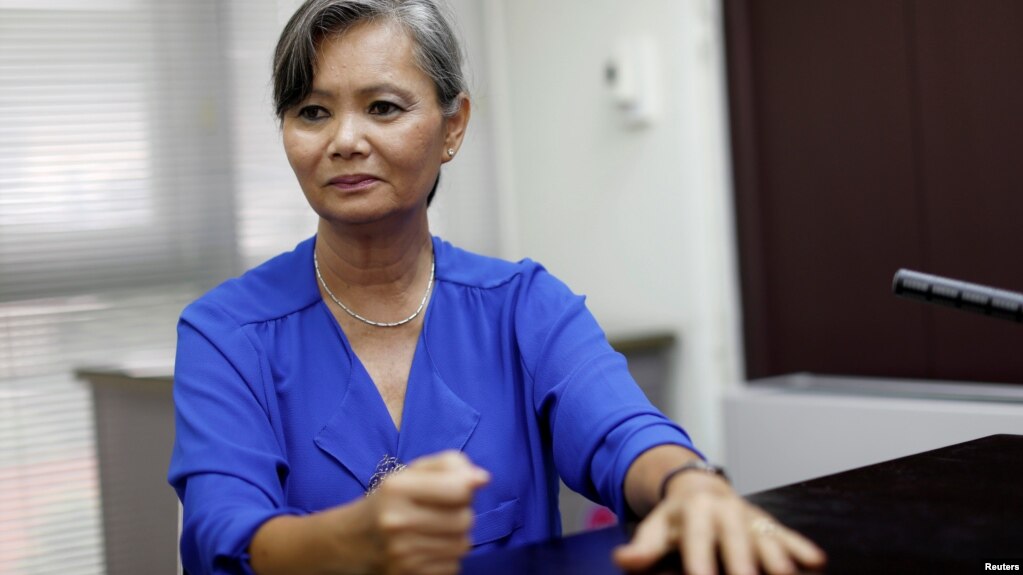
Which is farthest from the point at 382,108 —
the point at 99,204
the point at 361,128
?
the point at 99,204

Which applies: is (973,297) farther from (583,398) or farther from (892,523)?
(583,398)

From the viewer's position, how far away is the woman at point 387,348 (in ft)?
3.97

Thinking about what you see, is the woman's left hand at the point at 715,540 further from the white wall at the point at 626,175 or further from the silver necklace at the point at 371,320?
the white wall at the point at 626,175

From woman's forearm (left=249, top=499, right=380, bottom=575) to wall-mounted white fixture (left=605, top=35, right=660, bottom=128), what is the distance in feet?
7.77

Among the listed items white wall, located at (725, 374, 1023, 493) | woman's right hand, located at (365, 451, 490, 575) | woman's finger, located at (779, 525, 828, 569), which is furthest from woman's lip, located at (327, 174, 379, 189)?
white wall, located at (725, 374, 1023, 493)

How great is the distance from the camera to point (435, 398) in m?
1.37

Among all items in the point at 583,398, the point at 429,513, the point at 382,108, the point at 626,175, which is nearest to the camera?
the point at 429,513

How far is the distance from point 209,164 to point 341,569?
2391 mm

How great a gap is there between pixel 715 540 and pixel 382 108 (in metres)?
0.76

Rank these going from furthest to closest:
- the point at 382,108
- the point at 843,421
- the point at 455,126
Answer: the point at 843,421
the point at 455,126
the point at 382,108

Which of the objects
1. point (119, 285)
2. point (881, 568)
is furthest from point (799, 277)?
point (881, 568)

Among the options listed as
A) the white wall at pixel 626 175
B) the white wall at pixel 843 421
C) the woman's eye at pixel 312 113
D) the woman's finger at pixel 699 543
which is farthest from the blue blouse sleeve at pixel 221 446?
the white wall at pixel 626 175

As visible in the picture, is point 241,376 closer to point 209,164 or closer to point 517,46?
point 209,164

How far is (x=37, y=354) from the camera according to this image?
280 cm
